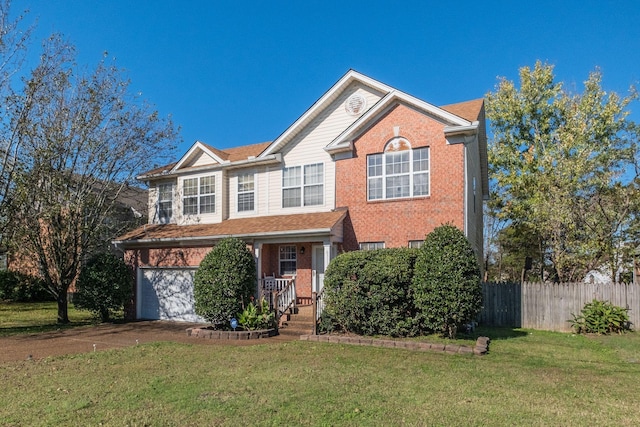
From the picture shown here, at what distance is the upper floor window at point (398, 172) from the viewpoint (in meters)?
14.4

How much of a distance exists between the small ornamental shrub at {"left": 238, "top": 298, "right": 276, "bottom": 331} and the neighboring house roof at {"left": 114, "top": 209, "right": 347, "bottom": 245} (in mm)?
2614

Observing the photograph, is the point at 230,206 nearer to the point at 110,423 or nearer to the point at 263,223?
the point at 263,223

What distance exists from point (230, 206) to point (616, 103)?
19832mm

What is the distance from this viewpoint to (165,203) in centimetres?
1991

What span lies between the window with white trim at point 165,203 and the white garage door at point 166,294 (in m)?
2.46

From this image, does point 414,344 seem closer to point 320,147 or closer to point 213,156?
point 320,147

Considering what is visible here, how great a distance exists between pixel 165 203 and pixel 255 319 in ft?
28.5

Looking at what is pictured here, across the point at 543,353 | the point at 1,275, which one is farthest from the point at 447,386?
the point at 1,275

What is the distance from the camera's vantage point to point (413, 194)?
47.3 ft

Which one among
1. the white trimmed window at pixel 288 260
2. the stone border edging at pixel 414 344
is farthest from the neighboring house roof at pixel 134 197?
the stone border edging at pixel 414 344

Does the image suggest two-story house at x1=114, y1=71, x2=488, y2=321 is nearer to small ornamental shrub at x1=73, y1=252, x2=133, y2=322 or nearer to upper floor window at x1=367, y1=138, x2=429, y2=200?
upper floor window at x1=367, y1=138, x2=429, y2=200

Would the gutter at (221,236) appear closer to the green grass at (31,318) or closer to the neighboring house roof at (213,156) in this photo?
the neighboring house roof at (213,156)

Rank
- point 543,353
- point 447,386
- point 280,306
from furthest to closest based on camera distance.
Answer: point 280,306
point 543,353
point 447,386

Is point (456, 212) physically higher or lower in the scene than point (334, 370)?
higher
